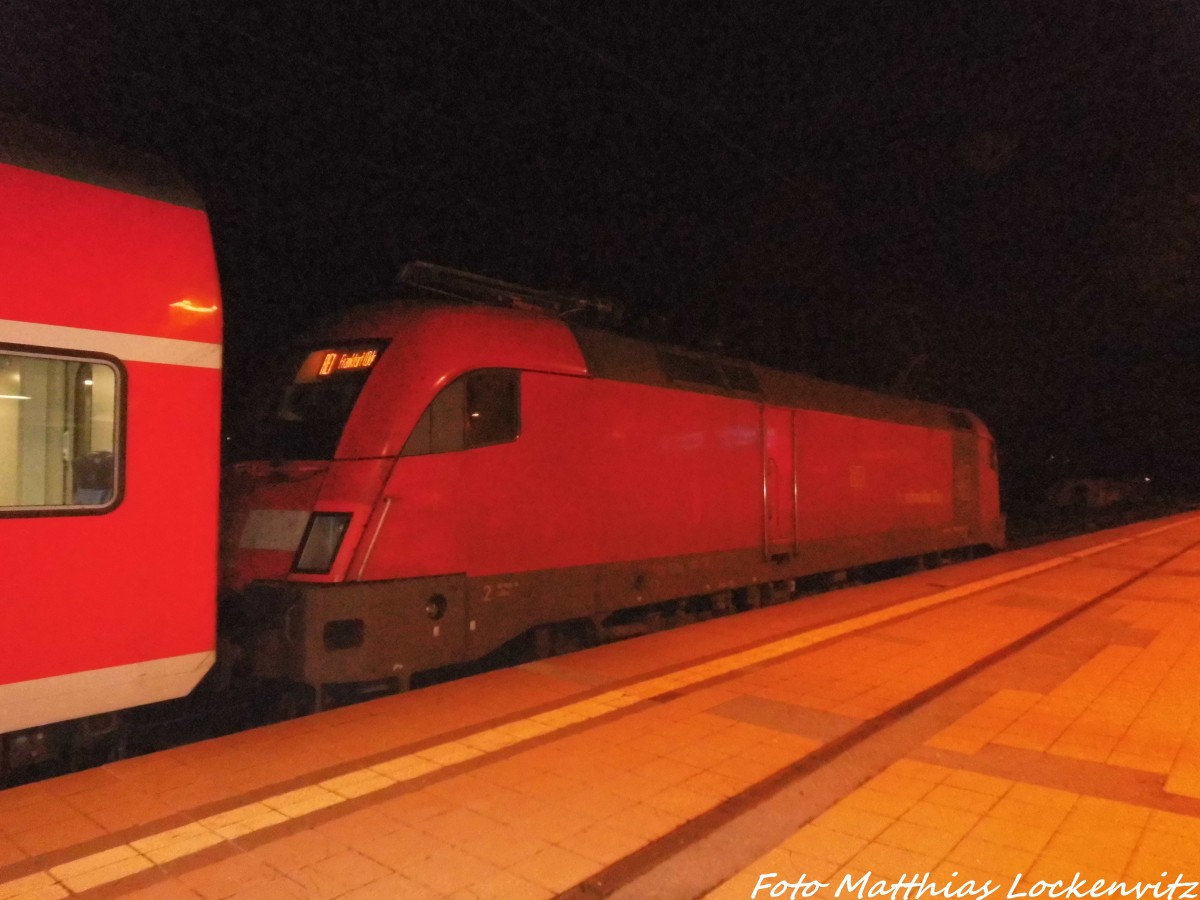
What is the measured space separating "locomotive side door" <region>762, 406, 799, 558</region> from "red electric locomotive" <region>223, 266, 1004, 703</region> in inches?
3.9

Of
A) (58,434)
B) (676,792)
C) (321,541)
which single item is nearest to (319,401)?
(321,541)

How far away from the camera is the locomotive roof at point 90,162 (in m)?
4.35

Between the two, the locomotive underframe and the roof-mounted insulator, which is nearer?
the locomotive underframe

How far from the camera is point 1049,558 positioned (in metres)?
16.7

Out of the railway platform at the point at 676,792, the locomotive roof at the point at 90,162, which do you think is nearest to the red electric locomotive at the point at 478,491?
the railway platform at the point at 676,792

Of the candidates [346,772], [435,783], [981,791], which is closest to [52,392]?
[346,772]

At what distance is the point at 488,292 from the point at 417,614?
327cm

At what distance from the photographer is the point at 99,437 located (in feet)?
14.7

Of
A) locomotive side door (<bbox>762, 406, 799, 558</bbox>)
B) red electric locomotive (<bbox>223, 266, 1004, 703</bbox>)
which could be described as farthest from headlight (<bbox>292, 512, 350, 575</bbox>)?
locomotive side door (<bbox>762, 406, 799, 558</bbox>)

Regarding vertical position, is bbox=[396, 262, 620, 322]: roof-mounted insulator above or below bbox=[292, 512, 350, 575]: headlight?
above

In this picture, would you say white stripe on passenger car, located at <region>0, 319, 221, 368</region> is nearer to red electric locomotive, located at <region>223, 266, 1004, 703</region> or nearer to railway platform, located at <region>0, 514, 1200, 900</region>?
red electric locomotive, located at <region>223, 266, 1004, 703</region>

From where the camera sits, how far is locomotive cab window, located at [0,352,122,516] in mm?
4207

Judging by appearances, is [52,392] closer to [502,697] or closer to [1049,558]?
[502,697]

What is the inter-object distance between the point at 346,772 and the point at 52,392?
249 centimetres
